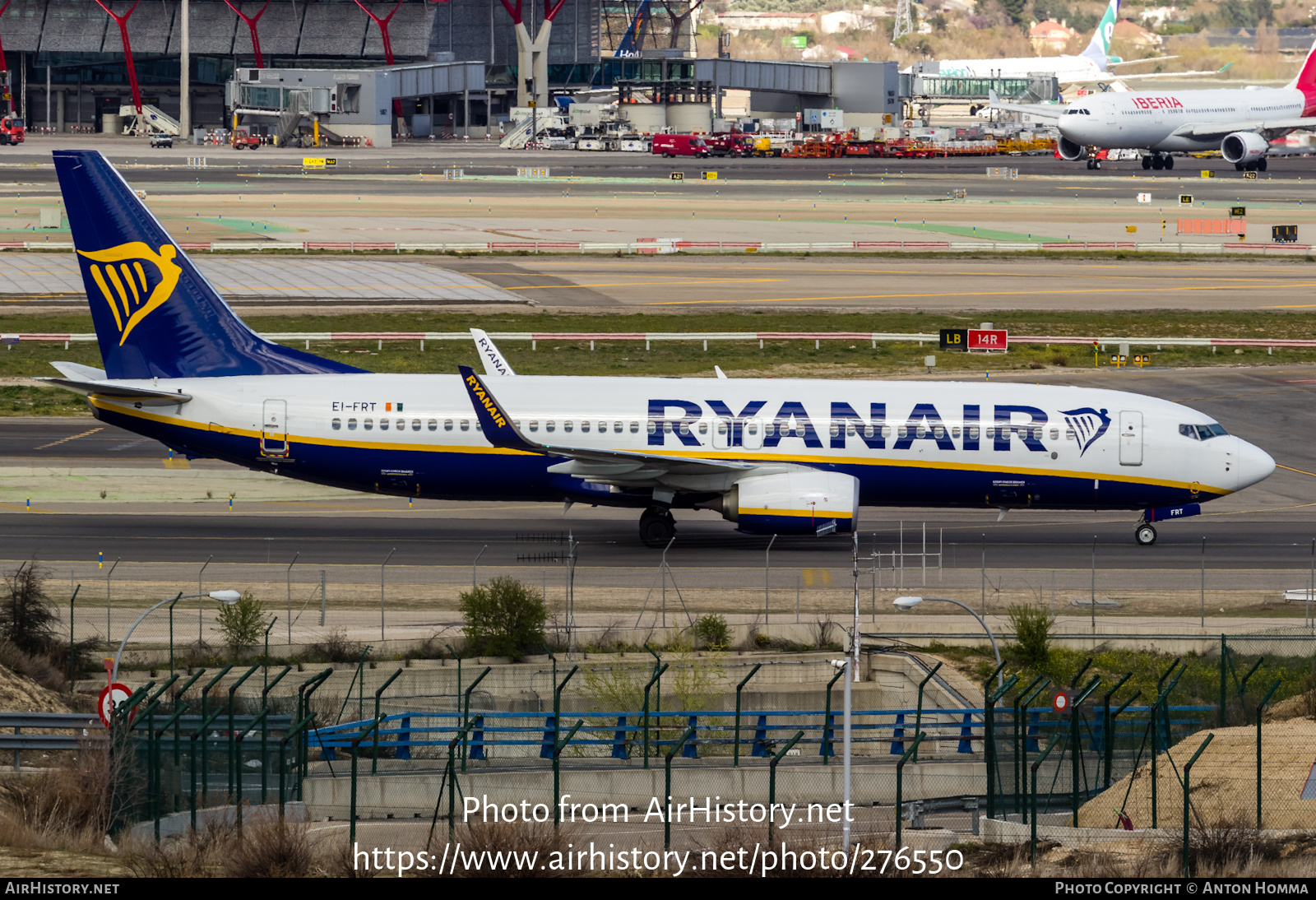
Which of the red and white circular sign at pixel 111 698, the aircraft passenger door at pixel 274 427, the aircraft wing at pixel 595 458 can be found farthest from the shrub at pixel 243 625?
the aircraft wing at pixel 595 458

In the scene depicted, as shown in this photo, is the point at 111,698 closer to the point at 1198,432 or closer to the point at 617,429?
the point at 617,429

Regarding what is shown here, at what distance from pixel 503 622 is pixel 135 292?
675 inches

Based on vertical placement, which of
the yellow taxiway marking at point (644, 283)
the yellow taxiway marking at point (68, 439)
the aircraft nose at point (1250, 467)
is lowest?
the yellow taxiway marking at point (68, 439)

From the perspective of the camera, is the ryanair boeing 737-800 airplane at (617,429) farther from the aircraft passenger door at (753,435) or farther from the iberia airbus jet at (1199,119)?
the iberia airbus jet at (1199,119)

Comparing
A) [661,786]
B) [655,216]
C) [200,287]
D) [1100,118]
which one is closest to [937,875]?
[661,786]

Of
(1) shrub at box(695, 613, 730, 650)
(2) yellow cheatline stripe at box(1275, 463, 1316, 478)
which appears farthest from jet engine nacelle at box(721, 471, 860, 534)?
(2) yellow cheatline stripe at box(1275, 463, 1316, 478)

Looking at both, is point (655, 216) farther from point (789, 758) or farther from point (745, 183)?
point (789, 758)

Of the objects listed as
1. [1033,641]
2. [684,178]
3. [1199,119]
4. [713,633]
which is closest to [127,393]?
[713,633]

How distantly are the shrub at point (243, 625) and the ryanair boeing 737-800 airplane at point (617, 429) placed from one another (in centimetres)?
915

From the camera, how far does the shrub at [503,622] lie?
3959 cm

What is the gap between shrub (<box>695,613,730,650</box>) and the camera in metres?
39.9

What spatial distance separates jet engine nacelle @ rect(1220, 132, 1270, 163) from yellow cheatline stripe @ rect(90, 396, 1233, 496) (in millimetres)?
140560

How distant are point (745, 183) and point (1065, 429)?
124 metres

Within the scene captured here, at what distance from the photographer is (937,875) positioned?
24609 mm
